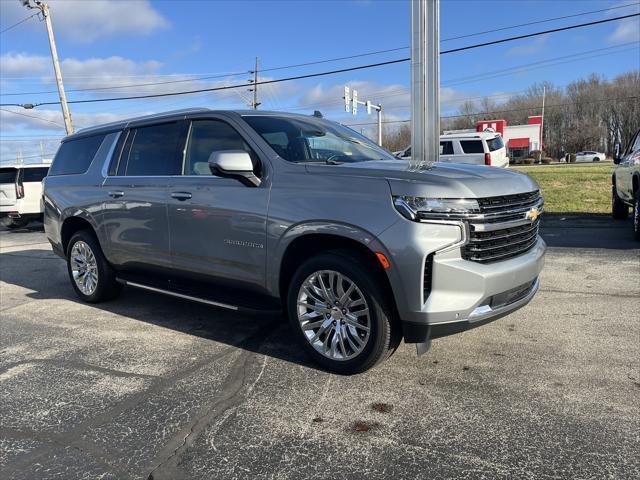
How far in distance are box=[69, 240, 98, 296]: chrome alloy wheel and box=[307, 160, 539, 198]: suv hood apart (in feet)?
11.0

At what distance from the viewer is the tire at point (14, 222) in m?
15.3

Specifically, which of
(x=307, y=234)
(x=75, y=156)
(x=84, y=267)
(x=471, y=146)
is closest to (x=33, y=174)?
(x=75, y=156)

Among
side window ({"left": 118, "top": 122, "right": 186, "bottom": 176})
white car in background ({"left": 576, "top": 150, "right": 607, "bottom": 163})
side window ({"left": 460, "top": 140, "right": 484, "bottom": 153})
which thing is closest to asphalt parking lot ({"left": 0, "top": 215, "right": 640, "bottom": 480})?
side window ({"left": 118, "top": 122, "right": 186, "bottom": 176})

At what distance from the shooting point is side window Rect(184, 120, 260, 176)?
4435 millimetres

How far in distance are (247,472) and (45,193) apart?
529 centimetres

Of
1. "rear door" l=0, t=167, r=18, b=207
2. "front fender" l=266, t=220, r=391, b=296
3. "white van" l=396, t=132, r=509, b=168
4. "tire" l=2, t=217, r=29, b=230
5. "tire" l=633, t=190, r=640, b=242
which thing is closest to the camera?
"front fender" l=266, t=220, r=391, b=296

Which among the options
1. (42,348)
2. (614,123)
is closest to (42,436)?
(42,348)

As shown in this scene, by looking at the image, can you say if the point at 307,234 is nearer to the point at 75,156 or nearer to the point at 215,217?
the point at 215,217

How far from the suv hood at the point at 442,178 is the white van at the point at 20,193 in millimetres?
13503

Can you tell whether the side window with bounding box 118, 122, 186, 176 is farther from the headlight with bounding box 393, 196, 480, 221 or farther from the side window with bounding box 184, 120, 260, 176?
the headlight with bounding box 393, 196, 480, 221

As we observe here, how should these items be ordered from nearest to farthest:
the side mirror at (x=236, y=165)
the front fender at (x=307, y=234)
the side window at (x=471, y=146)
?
the front fender at (x=307, y=234), the side mirror at (x=236, y=165), the side window at (x=471, y=146)

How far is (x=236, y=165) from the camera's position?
156 inches

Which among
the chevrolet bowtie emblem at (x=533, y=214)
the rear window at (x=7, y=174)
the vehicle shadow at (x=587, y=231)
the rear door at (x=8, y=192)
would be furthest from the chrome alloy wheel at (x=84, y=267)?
the rear window at (x=7, y=174)

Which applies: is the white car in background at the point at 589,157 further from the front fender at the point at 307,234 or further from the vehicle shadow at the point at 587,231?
the front fender at the point at 307,234
